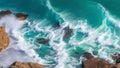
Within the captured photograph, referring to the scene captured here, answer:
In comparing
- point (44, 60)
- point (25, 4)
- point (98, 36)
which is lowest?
point (44, 60)

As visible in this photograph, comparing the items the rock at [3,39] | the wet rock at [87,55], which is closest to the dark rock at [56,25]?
the wet rock at [87,55]

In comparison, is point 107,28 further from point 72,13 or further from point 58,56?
point 58,56

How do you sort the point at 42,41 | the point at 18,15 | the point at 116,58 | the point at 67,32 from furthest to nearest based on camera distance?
1. the point at 18,15
2. the point at 67,32
3. the point at 42,41
4. the point at 116,58

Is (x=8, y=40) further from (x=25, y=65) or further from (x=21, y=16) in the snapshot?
(x=21, y=16)

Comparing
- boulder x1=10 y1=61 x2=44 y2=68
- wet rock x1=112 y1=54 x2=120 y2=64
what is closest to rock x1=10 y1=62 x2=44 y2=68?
boulder x1=10 y1=61 x2=44 y2=68

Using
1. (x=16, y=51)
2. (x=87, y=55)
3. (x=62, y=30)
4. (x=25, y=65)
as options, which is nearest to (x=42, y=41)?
(x=62, y=30)

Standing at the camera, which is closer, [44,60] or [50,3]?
[44,60]

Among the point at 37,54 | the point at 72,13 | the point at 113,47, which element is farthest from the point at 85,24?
the point at 37,54

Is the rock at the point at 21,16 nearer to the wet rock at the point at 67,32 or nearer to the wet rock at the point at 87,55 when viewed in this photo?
the wet rock at the point at 67,32
